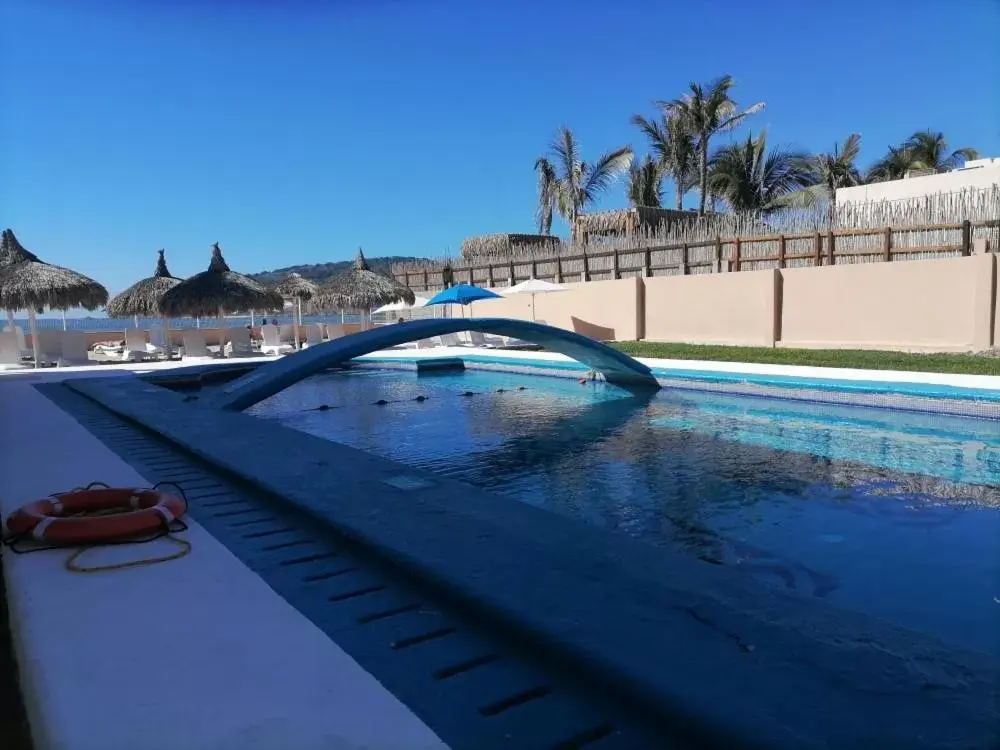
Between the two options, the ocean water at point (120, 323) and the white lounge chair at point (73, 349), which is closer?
the white lounge chair at point (73, 349)

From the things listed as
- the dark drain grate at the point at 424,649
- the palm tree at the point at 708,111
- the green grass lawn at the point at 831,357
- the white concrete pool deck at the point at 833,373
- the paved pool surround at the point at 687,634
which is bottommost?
the dark drain grate at the point at 424,649

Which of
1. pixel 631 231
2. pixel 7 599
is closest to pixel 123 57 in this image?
pixel 7 599

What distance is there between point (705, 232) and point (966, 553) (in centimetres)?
1300

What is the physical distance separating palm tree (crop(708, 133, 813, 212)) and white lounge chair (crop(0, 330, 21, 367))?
81.1ft

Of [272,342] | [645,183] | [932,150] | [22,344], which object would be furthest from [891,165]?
[22,344]

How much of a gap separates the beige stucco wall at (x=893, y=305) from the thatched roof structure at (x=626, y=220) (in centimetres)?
A: 801

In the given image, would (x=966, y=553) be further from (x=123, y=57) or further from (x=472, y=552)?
(x=123, y=57)

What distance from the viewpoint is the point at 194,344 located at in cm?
1562

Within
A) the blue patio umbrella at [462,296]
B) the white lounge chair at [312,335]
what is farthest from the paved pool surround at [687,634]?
the white lounge chair at [312,335]

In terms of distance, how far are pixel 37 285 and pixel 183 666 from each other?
14922 mm

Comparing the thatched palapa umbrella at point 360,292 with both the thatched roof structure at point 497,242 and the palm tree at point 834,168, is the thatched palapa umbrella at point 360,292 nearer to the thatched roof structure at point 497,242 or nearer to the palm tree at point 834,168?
the thatched roof structure at point 497,242

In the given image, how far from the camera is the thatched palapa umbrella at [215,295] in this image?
15.5m

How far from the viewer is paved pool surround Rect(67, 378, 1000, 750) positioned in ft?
5.55

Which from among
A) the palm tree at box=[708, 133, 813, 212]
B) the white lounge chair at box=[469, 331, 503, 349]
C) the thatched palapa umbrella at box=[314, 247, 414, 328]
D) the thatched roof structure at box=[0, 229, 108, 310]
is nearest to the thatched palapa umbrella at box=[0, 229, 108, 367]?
the thatched roof structure at box=[0, 229, 108, 310]
